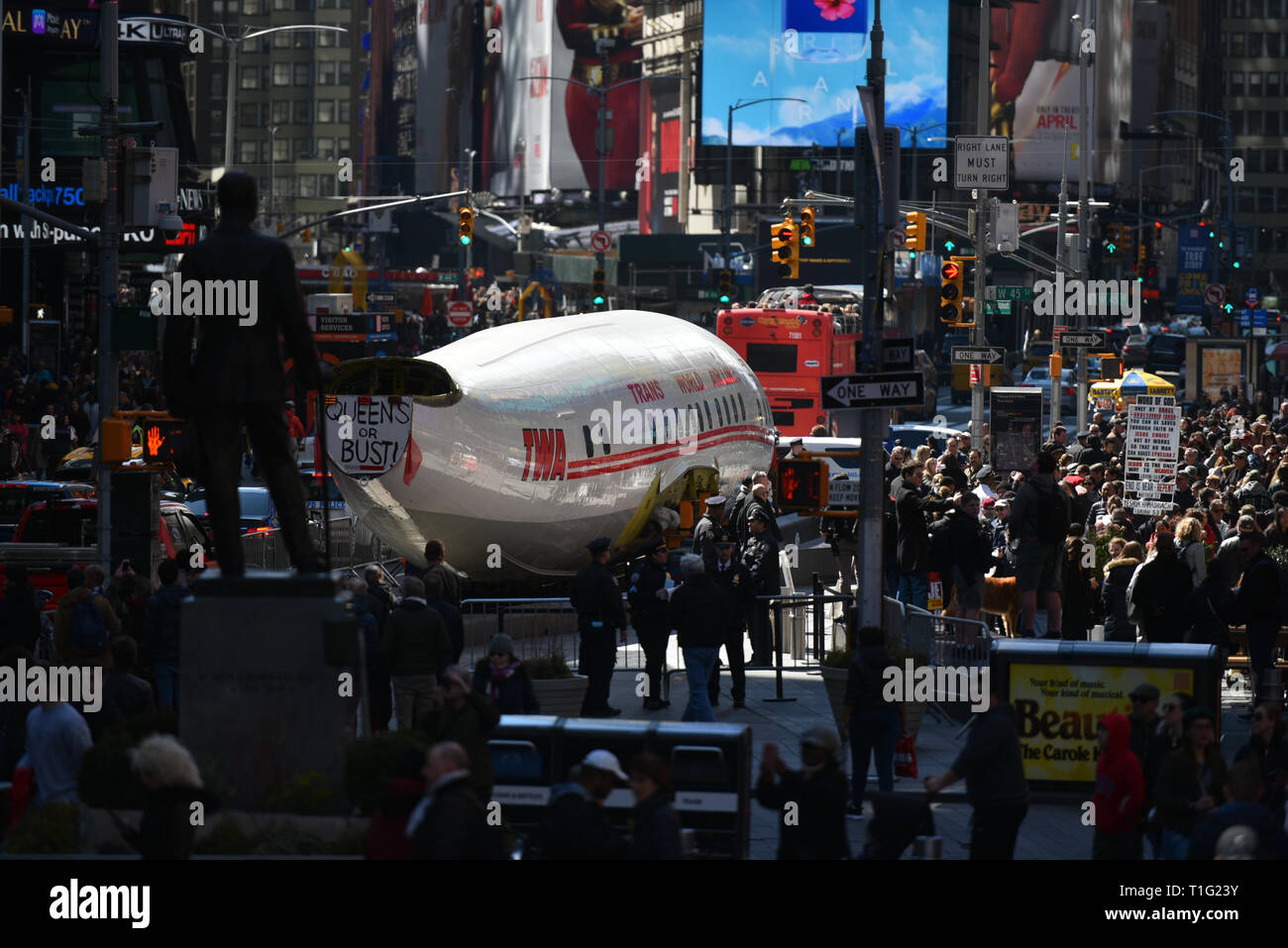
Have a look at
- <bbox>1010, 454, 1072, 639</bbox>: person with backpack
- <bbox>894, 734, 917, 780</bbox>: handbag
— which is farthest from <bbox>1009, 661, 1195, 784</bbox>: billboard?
<bbox>1010, 454, 1072, 639</bbox>: person with backpack

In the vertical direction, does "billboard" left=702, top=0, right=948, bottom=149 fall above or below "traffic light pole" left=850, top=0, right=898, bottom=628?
above

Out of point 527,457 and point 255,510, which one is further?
point 255,510

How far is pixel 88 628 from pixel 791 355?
35.1 m

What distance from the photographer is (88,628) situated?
15.9m

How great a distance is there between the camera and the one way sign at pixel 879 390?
1730 centimetres

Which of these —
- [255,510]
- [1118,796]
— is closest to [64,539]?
[255,510]

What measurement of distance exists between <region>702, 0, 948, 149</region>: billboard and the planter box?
3419 inches

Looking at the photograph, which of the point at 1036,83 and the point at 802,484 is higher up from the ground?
the point at 1036,83

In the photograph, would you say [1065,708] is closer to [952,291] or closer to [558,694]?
[558,694]

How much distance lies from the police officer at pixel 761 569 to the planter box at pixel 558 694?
11.1 ft

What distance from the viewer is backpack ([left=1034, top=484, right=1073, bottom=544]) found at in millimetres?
23531

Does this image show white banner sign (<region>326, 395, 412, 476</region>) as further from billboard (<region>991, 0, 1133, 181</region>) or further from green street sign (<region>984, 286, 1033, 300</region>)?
billboard (<region>991, 0, 1133, 181</region>)

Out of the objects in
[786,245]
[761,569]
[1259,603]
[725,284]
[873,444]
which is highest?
[786,245]

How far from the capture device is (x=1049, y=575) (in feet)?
78.9
